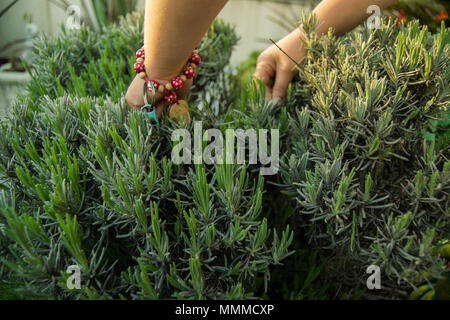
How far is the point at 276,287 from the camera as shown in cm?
109

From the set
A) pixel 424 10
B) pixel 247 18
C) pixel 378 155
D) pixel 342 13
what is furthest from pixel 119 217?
pixel 247 18

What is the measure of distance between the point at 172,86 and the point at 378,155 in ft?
1.58

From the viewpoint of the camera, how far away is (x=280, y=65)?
1027 millimetres

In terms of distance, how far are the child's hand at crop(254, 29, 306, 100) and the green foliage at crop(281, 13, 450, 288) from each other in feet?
0.46

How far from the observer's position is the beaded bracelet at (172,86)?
0.84 m

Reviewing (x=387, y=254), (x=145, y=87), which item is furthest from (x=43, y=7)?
(x=387, y=254)

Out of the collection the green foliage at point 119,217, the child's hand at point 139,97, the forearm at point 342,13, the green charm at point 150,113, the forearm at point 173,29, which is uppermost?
the forearm at point 342,13

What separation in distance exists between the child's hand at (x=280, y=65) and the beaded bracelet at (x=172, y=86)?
25cm

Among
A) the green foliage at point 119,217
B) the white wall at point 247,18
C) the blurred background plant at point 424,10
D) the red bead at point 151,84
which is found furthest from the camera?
the white wall at point 247,18

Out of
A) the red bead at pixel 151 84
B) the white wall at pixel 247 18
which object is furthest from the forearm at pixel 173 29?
the white wall at pixel 247 18

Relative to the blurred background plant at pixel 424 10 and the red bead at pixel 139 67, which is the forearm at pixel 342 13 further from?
the blurred background plant at pixel 424 10

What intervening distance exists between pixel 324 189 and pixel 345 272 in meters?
0.30

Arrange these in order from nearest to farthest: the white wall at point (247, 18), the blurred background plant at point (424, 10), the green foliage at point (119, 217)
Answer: the green foliage at point (119, 217) < the blurred background plant at point (424, 10) < the white wall at point (247, 18)
